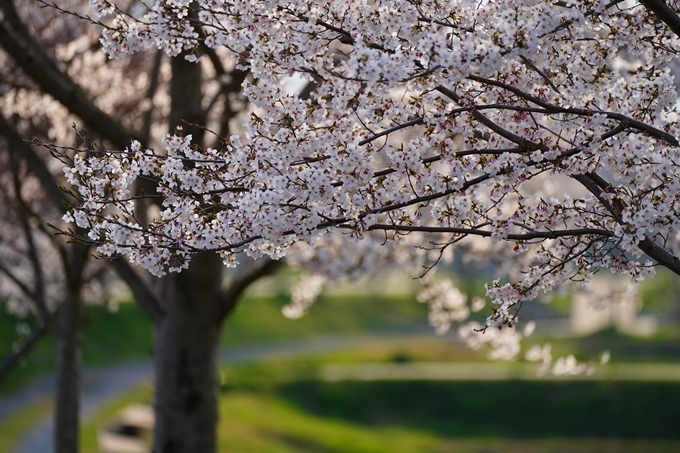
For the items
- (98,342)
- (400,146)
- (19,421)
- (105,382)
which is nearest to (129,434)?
(19,421)

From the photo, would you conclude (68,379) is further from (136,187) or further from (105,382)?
(105,382)

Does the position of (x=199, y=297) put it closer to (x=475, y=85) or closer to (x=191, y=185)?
(x=191, y=185)

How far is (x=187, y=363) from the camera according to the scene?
638 cm

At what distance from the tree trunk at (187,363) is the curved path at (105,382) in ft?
12.6

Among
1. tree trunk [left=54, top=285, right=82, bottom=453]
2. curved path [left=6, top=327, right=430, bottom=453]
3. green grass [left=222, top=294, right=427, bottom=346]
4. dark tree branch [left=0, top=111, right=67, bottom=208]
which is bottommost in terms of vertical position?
tree trunk [left=54, top=285, right=82, bottom=453]

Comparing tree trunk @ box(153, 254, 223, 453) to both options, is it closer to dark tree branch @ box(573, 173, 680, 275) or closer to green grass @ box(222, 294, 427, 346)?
dark tree branch @ box(573, 173, 680, 275)

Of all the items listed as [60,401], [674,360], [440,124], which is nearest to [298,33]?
[440,124]

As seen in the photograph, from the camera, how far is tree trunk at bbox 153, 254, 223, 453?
249 inches

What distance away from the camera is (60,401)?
26.4ft

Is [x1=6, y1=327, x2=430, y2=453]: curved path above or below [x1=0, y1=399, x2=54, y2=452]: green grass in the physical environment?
above

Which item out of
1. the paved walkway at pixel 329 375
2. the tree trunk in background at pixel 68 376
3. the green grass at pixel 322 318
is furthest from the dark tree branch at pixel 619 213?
the green grass at pixel 322 318

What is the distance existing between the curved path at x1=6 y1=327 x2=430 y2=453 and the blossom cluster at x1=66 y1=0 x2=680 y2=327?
7.02m

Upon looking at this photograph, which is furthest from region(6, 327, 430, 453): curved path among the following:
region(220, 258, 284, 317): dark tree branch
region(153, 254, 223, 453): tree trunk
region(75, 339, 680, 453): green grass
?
region(220, 258, 284, 317): dark tree branch

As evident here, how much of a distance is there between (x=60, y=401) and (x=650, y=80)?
685cm
